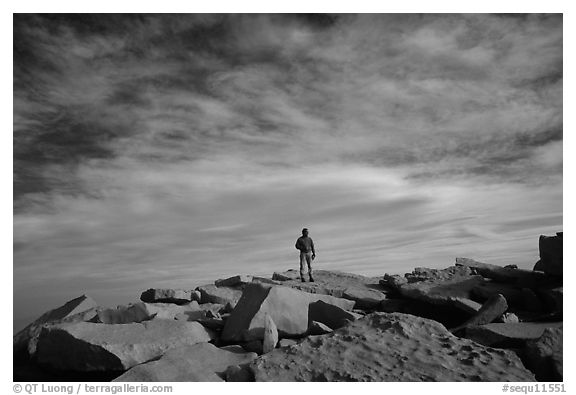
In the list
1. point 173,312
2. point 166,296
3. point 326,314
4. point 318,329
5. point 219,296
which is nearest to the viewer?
point 318,329

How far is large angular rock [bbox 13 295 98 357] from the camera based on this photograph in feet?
26.5

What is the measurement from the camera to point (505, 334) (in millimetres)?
6031

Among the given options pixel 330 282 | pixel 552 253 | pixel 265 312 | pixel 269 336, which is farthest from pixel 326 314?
pixel 552 253

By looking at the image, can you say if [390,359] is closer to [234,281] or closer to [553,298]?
[553,298]

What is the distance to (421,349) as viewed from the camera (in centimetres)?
528

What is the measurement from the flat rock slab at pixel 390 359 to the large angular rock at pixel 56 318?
5359 mm

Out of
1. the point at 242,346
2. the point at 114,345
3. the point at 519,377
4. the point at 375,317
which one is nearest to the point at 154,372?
the point at 114,345

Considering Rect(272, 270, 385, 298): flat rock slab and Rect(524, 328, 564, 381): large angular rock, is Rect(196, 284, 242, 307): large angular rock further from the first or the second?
Rect(524, 328, 564, 381): large angular rock

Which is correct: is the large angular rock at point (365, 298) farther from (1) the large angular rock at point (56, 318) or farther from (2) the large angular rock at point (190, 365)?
(1) the large angular rock at point (56, 318)

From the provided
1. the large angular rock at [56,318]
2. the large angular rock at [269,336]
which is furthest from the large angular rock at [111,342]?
the large angular rock at [56,318]

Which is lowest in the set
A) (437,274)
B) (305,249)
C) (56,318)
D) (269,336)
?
(56,318)

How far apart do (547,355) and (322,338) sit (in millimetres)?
2948

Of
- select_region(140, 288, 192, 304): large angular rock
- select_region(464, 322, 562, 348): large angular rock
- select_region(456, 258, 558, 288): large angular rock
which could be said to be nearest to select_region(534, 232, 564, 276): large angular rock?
select_region(456, 258, 558, 288): large angular rock
